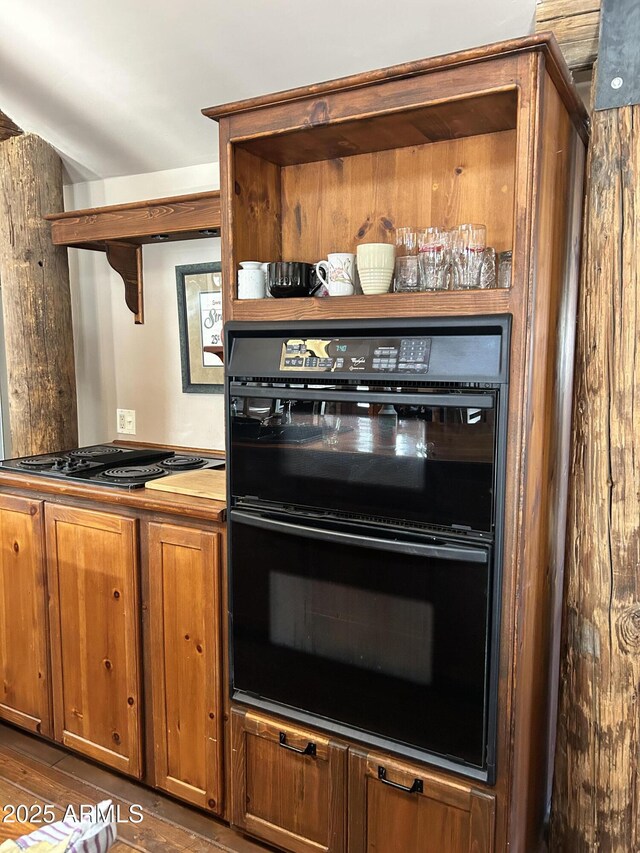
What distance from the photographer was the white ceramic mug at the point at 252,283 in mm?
1771

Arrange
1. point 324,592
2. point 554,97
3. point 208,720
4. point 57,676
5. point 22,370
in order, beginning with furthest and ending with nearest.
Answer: point 22,370 → point 57,676 → point 208,720 → point 324,592 → point 554,97

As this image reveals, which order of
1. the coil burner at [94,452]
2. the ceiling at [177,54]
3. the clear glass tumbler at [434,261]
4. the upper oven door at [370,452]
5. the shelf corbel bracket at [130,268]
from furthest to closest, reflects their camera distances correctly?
the shelf corbel bracket at [130,268] → the coil burner at [94,452] → the ceiling at [177,54] → the clear glass tumbler at [434,261] → the upper oven door at [370,452]

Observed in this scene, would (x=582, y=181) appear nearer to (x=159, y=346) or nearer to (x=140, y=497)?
(x=140, y=497)

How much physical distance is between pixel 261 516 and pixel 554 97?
3.88 ft

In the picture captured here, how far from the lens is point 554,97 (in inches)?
58.4

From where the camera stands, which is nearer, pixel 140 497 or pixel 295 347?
pixel 295 347

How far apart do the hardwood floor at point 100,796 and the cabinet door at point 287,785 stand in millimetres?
140

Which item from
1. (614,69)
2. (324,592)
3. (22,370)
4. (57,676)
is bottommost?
(57,676)

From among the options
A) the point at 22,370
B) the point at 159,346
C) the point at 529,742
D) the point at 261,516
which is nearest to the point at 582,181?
the point at 261,516

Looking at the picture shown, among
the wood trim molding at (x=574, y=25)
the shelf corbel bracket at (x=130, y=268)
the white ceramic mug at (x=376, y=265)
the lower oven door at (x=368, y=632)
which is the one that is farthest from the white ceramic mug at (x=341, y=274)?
the shelf corbel bracket at (x=130, y=268)

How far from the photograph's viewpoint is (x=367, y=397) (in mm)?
1575

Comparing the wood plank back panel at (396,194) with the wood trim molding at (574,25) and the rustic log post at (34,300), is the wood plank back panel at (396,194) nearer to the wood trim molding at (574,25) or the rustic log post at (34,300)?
the wood trim molding at (574,25)

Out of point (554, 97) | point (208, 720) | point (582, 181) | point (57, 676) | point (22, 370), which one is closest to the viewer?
point (554, 97)

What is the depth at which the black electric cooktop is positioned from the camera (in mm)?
2186
